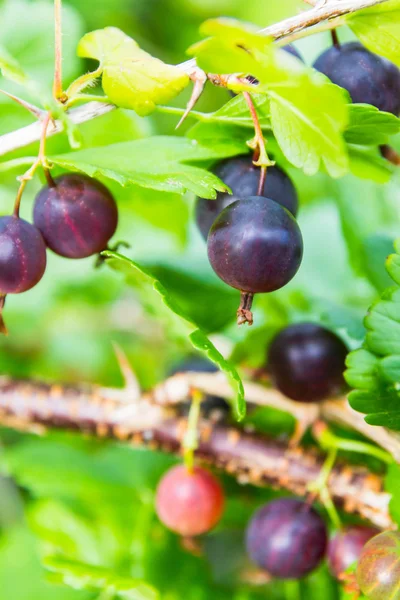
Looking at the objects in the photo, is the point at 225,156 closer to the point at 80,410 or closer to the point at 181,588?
the point at 80,410

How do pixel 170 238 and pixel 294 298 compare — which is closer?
pixel 294 298

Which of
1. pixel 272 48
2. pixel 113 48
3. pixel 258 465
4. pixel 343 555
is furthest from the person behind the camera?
pixel 258 465

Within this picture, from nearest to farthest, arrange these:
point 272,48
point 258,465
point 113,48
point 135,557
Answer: point 272,48
point 113,48
point 258,465
point 135,557

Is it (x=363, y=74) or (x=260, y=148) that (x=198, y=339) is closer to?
(x=260, y=148)

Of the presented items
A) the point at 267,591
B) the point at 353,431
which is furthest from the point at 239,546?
the point at 353,431

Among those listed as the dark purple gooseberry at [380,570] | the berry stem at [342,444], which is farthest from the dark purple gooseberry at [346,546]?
the dark purple gooseberry at [380,570]

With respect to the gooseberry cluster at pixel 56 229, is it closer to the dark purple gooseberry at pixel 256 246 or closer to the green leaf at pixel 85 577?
the dark purple gooseberry at pixel 256 246
